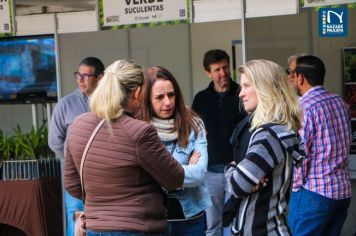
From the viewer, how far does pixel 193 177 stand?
339 cm

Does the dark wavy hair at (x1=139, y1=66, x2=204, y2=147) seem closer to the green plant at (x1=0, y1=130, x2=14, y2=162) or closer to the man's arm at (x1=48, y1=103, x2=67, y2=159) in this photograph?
the man's arm at (x1=48, y1=103, x2=67, y2=159)

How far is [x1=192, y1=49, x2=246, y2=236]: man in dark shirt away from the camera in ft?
17.9

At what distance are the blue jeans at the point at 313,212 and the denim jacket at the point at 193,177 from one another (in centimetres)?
118

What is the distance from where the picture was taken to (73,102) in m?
5.53

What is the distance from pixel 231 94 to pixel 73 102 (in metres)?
1.35

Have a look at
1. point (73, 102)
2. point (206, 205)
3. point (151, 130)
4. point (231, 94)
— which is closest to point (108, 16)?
point (73, 102)

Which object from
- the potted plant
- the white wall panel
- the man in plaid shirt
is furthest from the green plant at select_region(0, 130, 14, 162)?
the man in plaid shirt

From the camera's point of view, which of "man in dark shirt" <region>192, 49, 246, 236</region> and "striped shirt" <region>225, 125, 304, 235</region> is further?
"man in dark shirt" <region>192, 49, 246, 236</region>

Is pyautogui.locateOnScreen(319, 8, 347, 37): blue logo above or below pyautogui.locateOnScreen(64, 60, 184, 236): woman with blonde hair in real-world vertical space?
above

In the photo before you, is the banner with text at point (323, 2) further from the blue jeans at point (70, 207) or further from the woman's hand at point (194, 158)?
the blue jeans at point (70, 207)

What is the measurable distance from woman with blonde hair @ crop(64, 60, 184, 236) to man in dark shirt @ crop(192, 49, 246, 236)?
2444mm

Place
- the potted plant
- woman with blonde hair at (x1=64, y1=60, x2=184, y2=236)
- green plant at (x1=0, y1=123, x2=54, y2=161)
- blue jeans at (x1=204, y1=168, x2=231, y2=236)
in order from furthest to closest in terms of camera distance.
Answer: green plant at (x1=0, y1=123, x2=54, y2=161)
the potted plant
blue jeans at (x1=204, y1=168, x2=231, y2=236)
woman with blonde hair at (x1=64, y1=60, x2=184, y2=236)

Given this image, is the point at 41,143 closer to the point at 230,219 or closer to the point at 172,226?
the point at 172,226

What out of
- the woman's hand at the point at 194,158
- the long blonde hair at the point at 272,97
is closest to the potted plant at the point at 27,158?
the woman's hand at the point at 194,158
